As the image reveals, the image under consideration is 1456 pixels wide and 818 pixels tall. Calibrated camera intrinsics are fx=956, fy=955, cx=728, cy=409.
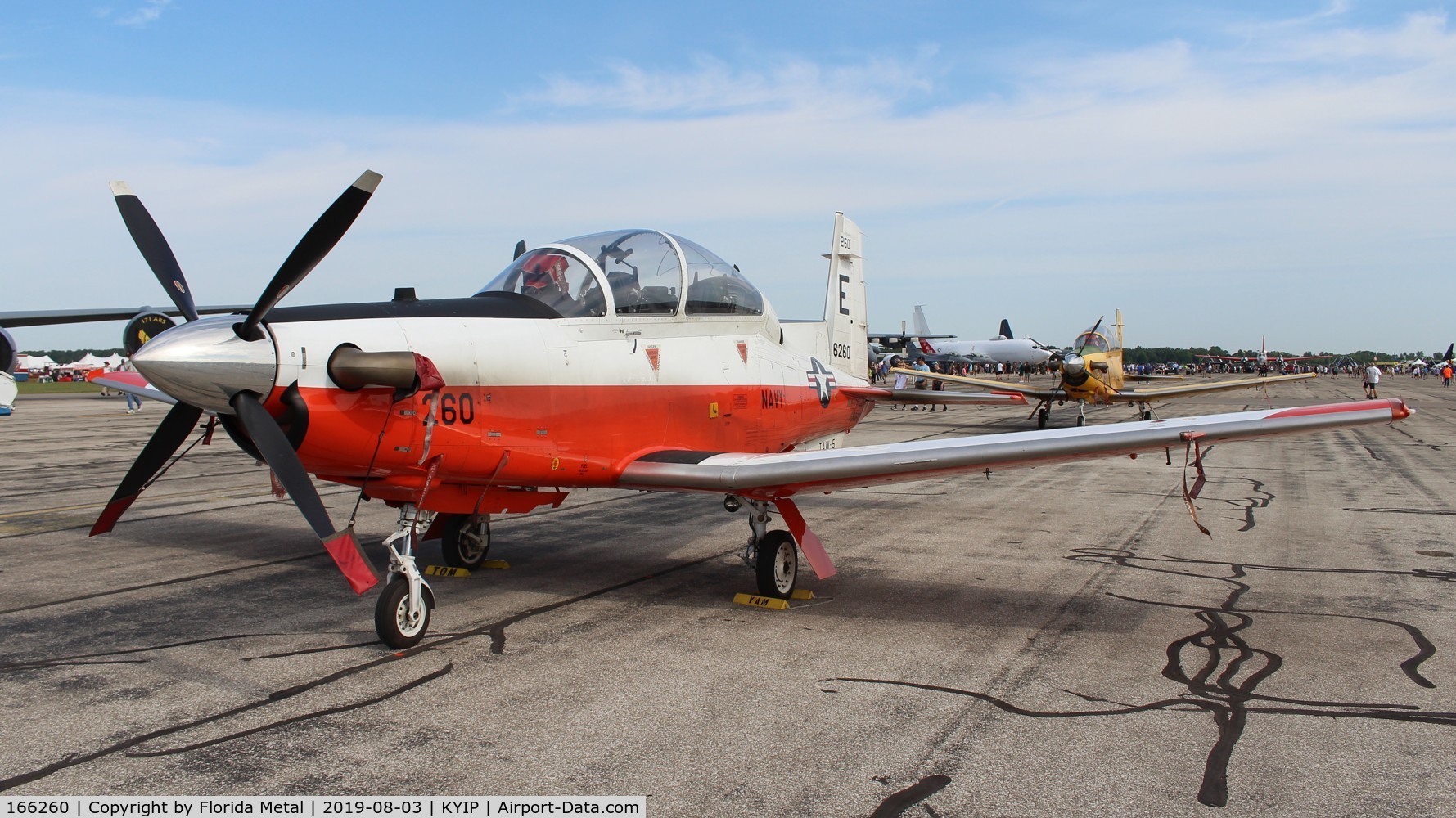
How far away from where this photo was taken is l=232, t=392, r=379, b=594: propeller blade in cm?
533

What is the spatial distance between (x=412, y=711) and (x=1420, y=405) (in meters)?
47.9

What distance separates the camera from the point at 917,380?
4869 centimetres

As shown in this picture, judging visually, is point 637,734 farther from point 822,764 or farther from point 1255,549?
point 1255,549

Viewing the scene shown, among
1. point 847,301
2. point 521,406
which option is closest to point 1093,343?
point 847,301

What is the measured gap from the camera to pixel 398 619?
5906 mm

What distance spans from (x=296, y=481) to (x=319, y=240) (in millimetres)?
1400

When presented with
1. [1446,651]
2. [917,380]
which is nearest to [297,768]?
[1446,651]

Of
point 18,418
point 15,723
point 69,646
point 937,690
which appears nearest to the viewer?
point 15,723

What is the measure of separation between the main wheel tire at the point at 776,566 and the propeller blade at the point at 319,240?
3837 millimetres

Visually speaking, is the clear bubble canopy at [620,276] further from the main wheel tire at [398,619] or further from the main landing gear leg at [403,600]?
the main wheel tire at [398,619]

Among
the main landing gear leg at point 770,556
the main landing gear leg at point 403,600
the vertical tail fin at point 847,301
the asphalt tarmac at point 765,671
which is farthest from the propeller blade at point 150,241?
the vertical tail fin at point 847,301

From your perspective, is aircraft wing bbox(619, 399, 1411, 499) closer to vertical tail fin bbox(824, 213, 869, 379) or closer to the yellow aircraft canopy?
vertical tail fin bbox(824, 213, 869, 379)

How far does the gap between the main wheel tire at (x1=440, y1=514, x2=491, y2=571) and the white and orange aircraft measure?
0.02 m
